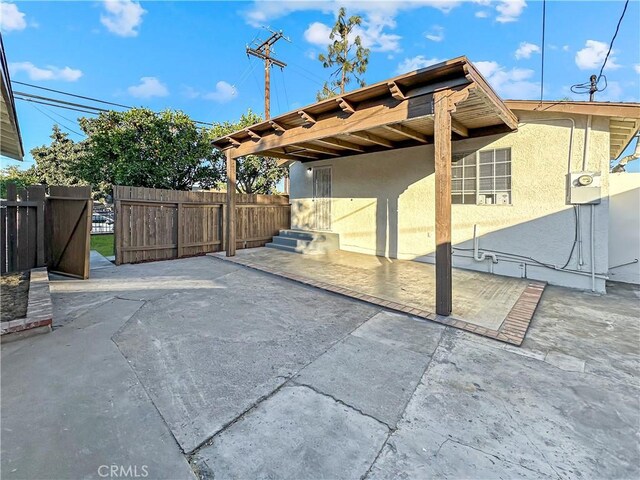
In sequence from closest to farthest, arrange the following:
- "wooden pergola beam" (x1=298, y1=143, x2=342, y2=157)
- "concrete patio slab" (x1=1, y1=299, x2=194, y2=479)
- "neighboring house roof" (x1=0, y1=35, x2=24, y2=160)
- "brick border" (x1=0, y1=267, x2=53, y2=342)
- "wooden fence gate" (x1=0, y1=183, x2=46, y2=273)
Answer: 1. "concrete patio slab" (x1=1, y1=299, x2=194, y2=479)
2. "brick border" (x1=0, y1=267, x2=53, y2=342)
3. "neighboring house roof" (x1=0, y1=35, x2=24, y2=160)
4. "wooden fence gate" (x1=0, y1=183, x2=46, y2=273)
5. "wooden pergola beam" (x1=298, y1=143, x2=342, y2=157)

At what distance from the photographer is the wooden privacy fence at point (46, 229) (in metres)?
5.66

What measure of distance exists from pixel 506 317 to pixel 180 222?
8.20 meters

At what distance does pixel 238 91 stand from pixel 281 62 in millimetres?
3755

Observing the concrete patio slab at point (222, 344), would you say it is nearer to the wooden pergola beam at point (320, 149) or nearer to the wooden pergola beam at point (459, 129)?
the wooden pergola beam at point (459, 129)

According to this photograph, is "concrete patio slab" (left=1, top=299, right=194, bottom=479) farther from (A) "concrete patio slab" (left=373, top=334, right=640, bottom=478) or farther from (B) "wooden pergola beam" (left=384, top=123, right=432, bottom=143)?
(B) "wooden pergola beam" (left=384, top=123, right=432, bottom=143)

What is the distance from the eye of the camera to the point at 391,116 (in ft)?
15.6

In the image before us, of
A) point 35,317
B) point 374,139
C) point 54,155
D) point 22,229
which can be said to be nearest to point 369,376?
point 35,317

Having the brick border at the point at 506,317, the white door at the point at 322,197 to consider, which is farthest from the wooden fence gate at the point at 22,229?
the white door at the point at 322,197

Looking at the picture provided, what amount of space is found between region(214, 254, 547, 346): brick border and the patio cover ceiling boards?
9.28 feet

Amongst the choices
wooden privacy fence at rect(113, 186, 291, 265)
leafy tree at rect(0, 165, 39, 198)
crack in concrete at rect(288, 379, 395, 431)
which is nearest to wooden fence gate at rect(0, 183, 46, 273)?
wooden privacy fence at rect(113, 186, 291, 265)

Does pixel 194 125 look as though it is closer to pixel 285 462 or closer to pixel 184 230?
pixel 184 230

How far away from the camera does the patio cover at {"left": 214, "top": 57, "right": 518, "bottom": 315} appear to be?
4.09m

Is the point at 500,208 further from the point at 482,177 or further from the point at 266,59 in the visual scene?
the point at 266,59

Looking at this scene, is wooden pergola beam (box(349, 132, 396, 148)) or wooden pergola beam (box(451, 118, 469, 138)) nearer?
wooden pergola beam (box(451, 118, 469, 138))
